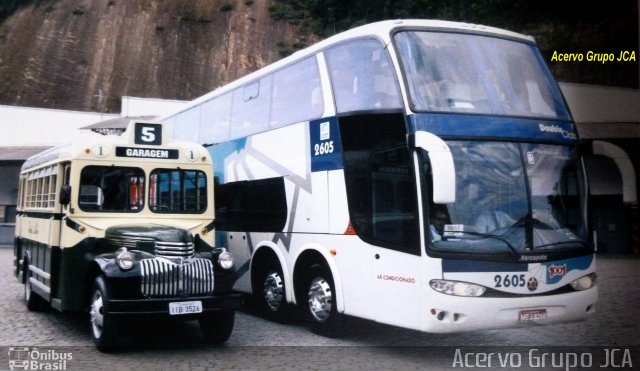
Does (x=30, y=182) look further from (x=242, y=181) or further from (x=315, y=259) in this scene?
(x=315, y=259)

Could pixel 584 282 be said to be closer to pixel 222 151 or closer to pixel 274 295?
pixel 274 295

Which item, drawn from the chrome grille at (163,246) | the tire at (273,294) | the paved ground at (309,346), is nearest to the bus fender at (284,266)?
the tire at (273,294)

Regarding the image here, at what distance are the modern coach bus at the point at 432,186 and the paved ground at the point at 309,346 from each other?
56 cm

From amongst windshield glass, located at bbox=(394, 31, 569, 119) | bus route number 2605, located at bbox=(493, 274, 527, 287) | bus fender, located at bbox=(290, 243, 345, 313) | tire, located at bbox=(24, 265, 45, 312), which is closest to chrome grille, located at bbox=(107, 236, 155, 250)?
bus fender, located at bbox=(290, 243, 345, 313)

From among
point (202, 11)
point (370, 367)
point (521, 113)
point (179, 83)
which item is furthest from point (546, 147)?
point (202, 11)

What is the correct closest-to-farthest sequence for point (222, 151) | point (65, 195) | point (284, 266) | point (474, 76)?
point (474, 76), point (65, 195), point (284, 266), point (222, 151)

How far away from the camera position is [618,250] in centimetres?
2511

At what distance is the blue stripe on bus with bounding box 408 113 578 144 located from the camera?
8.06 meters

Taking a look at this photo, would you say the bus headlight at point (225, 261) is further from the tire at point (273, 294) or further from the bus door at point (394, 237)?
the tire at point (273, 294)

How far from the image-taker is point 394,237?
837cm

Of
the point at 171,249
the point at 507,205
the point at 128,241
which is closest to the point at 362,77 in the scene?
the point at 507,205

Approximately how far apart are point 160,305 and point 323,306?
2536mm

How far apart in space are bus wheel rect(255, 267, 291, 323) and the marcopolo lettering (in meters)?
2.64

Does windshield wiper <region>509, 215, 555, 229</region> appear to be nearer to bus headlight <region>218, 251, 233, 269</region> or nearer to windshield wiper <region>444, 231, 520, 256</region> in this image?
windshield wiper <region>444, 231, 520, 256</region>
